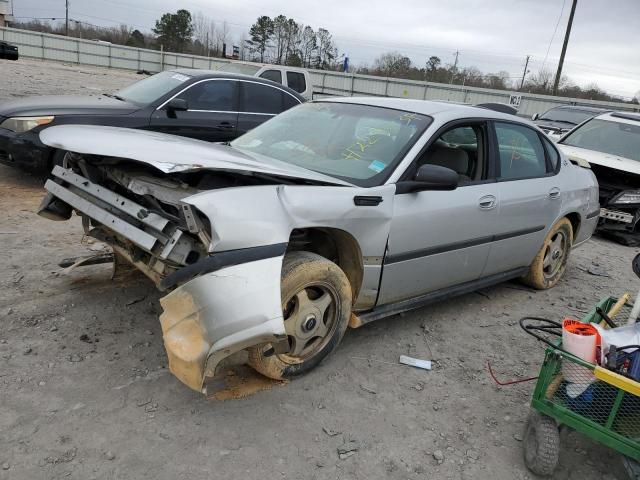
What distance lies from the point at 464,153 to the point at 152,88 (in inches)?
183

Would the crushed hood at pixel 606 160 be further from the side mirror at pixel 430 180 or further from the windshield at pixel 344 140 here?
the side mirror at pixel 430 180

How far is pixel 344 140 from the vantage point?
3756mm

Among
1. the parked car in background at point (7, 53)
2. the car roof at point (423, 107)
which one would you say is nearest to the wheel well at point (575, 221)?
the car roof at point (423, 107)

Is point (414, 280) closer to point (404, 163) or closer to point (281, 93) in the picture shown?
point (404, 163)

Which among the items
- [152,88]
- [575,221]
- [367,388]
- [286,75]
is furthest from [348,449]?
[286,75]

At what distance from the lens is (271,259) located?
2582 millimetres

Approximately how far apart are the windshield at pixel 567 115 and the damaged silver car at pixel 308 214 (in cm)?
892

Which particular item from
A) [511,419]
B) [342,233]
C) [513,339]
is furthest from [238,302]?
[513,339]

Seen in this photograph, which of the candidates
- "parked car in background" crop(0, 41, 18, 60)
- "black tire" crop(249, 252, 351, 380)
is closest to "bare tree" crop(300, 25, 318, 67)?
"parked car in background" crop(0, 41, 18, 60)

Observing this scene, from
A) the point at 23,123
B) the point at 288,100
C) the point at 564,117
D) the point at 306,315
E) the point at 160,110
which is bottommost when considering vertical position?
the point at 306,315

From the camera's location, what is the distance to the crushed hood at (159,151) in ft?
8.63

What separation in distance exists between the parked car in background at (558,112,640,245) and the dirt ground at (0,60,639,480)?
4629 mm

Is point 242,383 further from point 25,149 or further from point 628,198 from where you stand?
point 628,198

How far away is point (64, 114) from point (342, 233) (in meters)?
4.40
